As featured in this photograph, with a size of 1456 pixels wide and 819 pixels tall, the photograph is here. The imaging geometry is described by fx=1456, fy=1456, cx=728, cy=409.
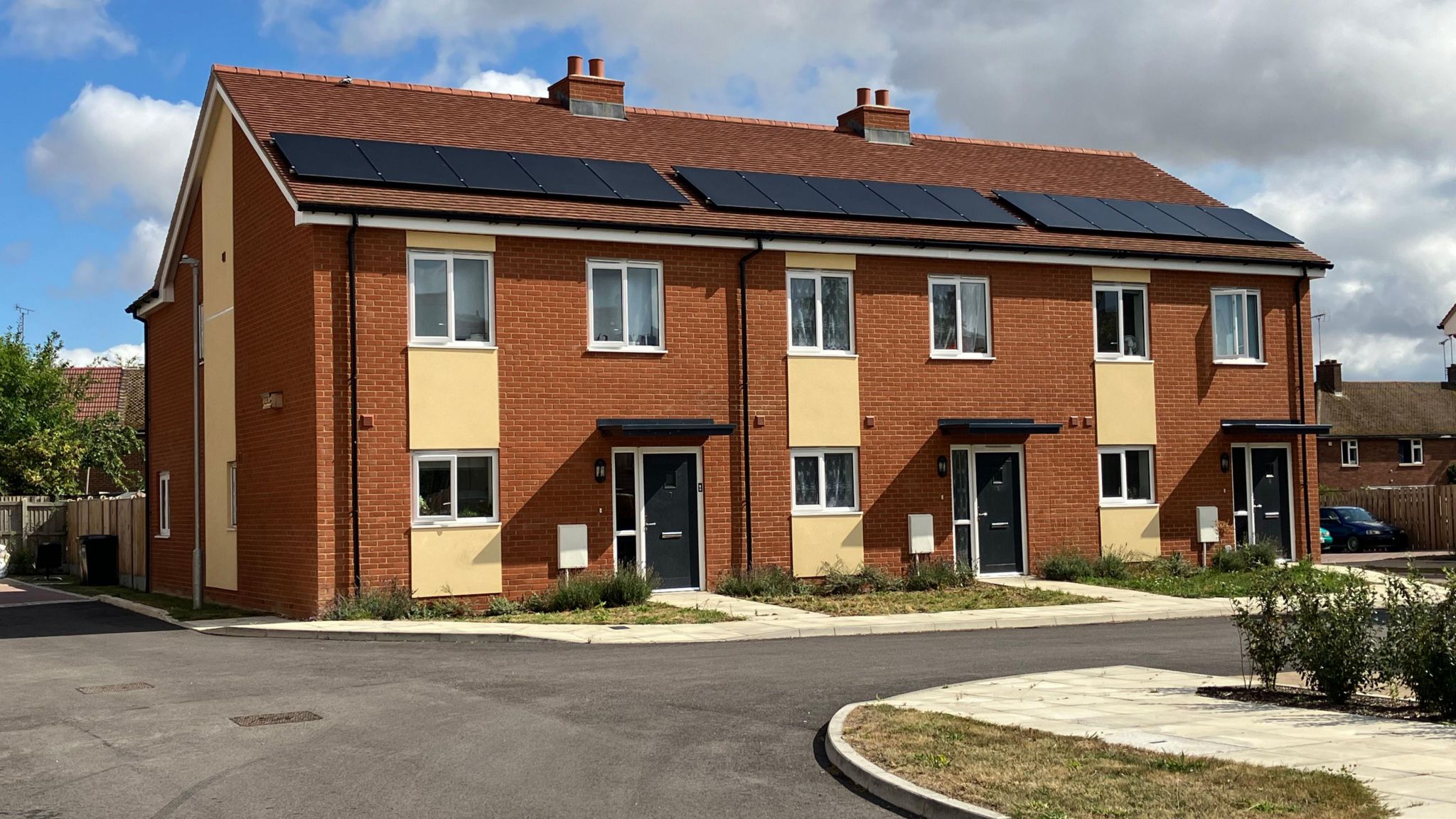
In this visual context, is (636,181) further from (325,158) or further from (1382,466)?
(1382,466)

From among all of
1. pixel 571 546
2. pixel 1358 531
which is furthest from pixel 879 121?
pixel 1358 531

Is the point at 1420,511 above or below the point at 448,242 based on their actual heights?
below

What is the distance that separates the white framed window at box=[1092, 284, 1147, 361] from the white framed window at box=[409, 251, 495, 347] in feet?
36.5

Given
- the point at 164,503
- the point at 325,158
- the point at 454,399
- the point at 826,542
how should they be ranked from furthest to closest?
the point at 164,503 < the point at 826,542 < the point at 325,158 < the point at 454,399

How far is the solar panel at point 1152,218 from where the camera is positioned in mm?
27266

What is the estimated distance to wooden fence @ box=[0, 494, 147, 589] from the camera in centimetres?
2864

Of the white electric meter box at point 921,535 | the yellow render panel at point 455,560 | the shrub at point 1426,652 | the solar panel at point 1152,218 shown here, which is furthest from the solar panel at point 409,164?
the shrub at point 1426,652

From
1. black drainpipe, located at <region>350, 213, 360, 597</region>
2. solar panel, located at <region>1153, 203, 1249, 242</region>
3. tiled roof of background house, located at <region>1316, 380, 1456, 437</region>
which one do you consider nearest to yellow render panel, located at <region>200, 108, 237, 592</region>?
black drainpipe, located at <region>350, 213, 360, 597</region>

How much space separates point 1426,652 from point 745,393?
45.3ft

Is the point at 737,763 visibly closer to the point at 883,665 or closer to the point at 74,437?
the point at 883,665

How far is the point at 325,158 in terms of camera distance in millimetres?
21203

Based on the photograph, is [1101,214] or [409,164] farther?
[1101,214]

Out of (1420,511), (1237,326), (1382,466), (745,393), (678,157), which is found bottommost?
(1420,511)

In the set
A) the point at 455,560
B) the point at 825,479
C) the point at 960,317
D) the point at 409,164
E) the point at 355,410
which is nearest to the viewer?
the point at 355,410
